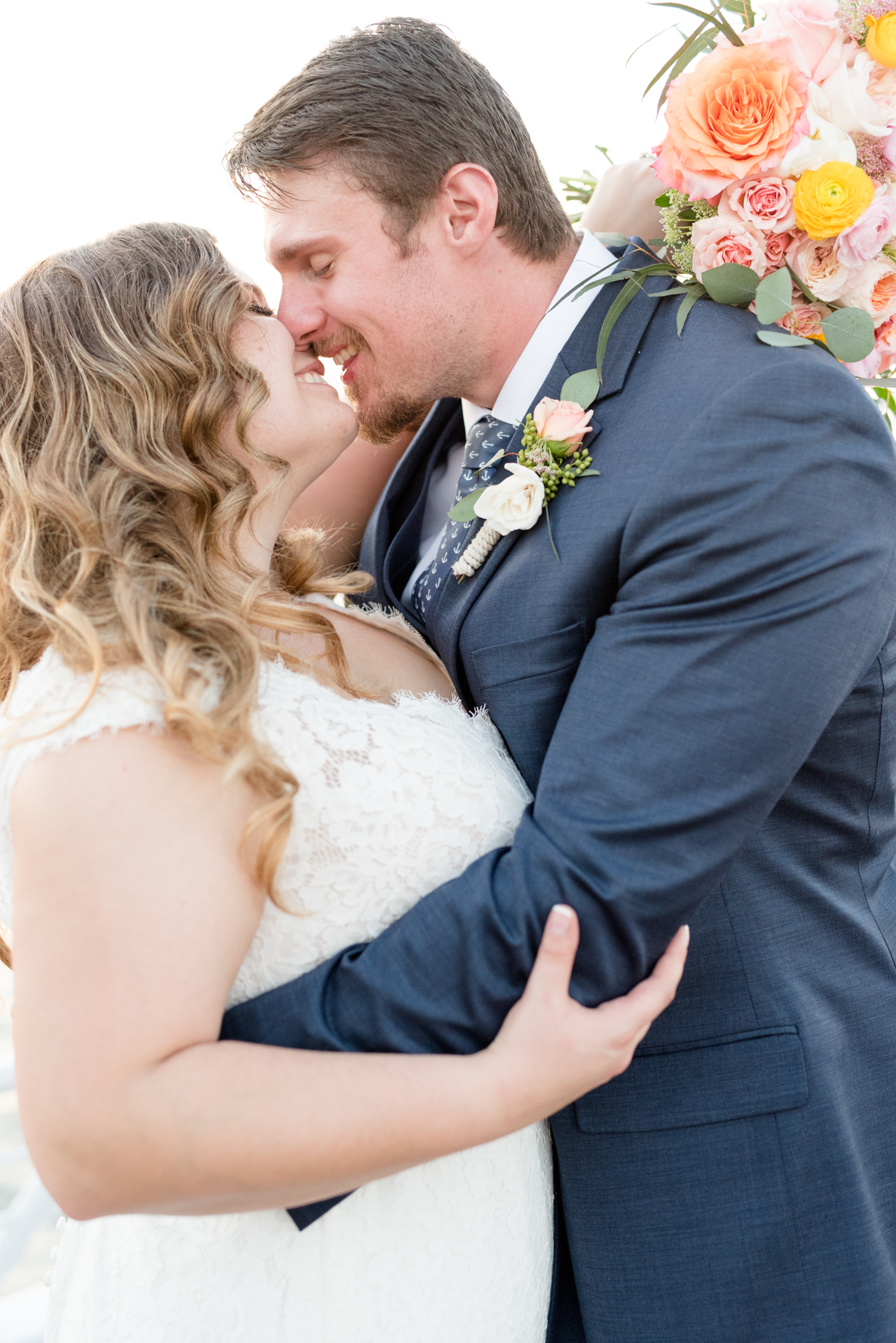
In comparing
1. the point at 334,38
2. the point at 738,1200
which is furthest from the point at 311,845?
the point at 334,38

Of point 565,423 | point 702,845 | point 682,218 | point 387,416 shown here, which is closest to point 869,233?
point 682,218

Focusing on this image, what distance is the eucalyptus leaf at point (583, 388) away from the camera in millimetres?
1649

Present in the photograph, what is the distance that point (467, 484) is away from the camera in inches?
71.9

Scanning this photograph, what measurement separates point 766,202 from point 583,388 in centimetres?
39

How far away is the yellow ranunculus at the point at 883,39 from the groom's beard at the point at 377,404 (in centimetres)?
101

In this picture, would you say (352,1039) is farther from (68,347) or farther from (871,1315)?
(68,347)

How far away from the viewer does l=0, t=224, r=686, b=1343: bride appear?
1.13m

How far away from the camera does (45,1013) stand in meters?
1.12

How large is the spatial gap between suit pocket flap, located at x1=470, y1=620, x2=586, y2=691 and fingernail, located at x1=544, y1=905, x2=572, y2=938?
42 centimetres

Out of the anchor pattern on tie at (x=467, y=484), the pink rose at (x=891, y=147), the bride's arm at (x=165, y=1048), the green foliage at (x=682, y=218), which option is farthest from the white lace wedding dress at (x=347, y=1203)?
the pink rose at (x=891, y=147)

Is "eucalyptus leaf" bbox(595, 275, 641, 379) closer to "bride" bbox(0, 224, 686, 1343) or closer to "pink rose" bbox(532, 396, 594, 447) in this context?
"pink rose" bbox(532, 396, 594, 447)

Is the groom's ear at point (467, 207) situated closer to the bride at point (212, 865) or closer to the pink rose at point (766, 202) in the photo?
the bride at point (212, 865)

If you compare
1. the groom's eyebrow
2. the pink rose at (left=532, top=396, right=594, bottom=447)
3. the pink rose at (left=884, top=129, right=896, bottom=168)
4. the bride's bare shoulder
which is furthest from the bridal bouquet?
the bride's bare shoulder

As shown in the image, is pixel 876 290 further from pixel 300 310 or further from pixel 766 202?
pixel 300 310
